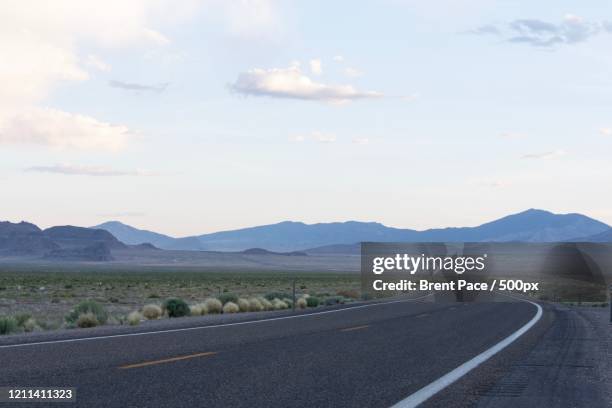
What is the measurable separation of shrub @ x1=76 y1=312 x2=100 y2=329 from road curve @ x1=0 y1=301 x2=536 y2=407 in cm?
390

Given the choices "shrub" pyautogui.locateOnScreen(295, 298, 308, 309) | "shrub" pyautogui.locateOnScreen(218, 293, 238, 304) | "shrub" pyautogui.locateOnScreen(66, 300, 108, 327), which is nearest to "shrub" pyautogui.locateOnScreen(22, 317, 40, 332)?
"shrub" pyautogui.locateOnScreen(66, 300, 108, 327)

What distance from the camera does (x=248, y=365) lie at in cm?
1227

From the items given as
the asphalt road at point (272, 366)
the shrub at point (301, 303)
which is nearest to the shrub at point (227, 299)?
the shrub at point (301, 303)

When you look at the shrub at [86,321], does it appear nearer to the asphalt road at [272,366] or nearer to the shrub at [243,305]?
the asphalt road at [272,366]

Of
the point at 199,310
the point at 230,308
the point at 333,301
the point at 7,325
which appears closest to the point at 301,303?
the point at 333,301

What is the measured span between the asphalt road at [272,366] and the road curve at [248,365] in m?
0.01

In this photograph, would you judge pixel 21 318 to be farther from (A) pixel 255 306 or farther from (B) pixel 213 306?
(A) pixel 255 306

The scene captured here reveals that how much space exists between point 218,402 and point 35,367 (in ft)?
11.0

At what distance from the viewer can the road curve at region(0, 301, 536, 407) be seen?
959 centimetres

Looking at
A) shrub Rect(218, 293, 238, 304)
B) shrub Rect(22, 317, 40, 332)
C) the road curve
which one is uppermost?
shrub Rect(218, 293, 238, 304)

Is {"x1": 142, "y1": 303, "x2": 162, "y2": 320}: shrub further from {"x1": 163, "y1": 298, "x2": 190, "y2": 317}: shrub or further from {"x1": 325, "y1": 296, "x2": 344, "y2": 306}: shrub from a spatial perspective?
{"x1": 325, "y1": 296, "x2": 344, "y2": 306}: shrub

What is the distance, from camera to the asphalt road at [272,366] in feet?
31.7

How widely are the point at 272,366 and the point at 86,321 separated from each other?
10557mm

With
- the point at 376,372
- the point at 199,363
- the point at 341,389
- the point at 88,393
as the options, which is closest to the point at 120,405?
the point at 88,393
